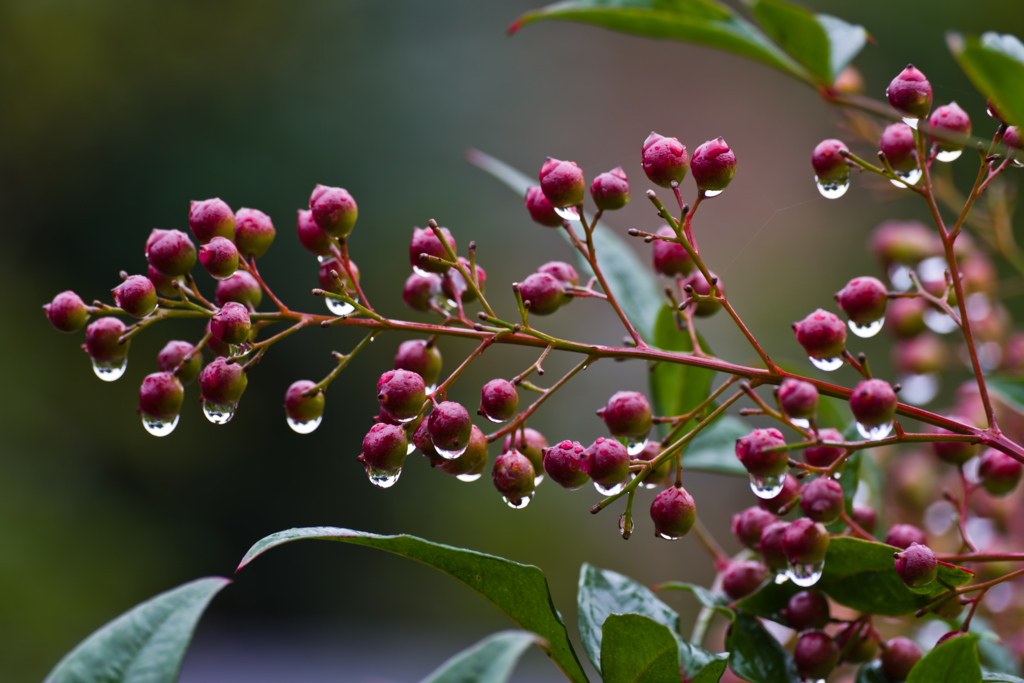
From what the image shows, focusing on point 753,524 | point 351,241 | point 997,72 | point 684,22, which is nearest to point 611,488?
point 753,524

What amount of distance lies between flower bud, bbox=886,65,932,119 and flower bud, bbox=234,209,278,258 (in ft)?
1.08

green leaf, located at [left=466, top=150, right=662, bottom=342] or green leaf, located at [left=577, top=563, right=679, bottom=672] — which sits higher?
green leaf, located at [left=466, top=150, right=662, bottom=342]

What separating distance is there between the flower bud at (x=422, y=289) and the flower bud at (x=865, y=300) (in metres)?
0.22

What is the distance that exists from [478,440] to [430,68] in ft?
12.3

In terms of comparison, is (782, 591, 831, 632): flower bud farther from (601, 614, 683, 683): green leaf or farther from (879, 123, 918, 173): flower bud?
(879, 123, 918, 173): flower bud

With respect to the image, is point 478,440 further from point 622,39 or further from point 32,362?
point 622,39

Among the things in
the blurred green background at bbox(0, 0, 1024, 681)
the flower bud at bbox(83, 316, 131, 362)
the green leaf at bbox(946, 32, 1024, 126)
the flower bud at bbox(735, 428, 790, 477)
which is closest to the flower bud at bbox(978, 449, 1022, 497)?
the flower bud at bbox(735, 428, 790, 477)

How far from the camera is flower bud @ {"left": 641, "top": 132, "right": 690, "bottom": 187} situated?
1.30 ft

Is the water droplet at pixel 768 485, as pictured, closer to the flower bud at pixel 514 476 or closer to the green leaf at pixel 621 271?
the flower bud at pixel 514 476

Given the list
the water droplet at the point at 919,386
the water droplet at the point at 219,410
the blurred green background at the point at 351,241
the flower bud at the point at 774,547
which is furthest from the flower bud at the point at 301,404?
the blurred green background at the point at 351,241

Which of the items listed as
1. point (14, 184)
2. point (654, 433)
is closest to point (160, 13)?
point (14, 184)

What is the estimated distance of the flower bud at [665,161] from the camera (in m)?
0.40

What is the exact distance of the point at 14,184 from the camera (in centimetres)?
390

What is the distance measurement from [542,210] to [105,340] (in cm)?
24
